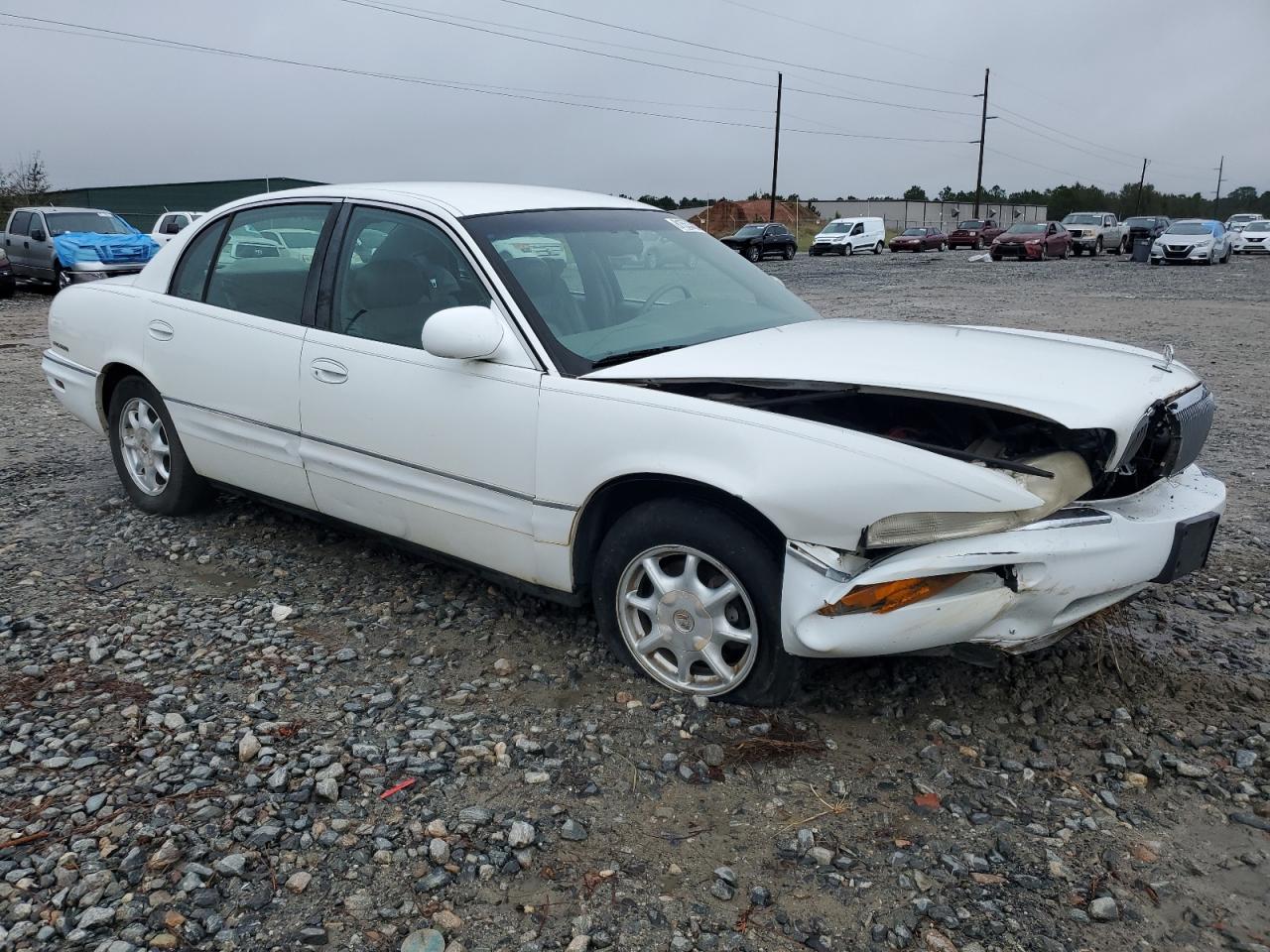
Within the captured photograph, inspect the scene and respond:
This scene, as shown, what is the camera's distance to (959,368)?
2996mm

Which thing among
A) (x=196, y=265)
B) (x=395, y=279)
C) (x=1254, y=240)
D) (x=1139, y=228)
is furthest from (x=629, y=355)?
(x=1139, y=228)

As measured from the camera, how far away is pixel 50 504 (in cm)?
527

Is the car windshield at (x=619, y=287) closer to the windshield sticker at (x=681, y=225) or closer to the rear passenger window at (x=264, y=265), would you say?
the windshield sticker at (x=681, y=225)

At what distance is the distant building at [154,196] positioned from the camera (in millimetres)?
39116

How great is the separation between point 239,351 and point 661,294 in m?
1.79

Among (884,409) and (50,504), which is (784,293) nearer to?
(884,409)

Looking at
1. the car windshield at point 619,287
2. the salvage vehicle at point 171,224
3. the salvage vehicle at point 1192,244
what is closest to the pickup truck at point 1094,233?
the salvage vehicle at point 1192,244

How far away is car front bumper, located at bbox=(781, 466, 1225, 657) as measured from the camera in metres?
2.66

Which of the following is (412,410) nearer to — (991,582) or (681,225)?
(681,225)

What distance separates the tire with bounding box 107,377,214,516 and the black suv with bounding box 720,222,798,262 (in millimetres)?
33495

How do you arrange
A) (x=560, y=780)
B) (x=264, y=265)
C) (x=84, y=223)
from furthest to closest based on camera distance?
(x=84, y=223) → (x=264, y=265) → (x=560, y=780)

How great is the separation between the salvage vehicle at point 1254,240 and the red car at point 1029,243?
7.92 metres

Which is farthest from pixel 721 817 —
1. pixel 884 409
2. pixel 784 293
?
pixel 784 293

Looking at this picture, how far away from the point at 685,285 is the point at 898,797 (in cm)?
211
